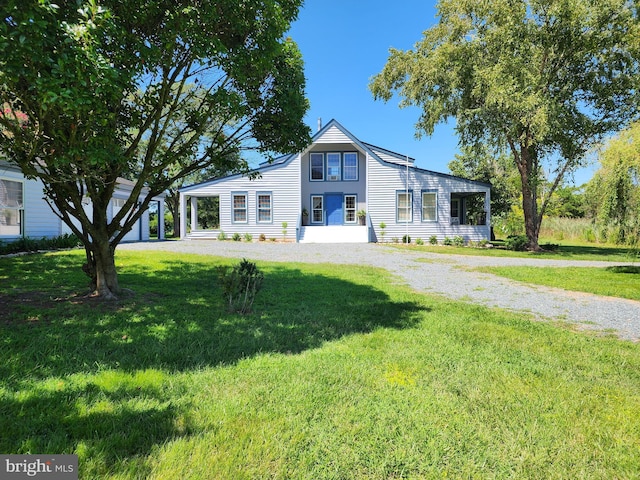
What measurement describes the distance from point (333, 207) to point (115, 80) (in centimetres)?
1911

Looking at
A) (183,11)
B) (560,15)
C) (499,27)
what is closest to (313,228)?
(499,27)

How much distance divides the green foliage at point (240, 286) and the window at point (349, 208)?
56.9ft

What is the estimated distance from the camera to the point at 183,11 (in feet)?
12.6

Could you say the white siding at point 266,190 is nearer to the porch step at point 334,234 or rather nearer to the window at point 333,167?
the porch step at point 334,234

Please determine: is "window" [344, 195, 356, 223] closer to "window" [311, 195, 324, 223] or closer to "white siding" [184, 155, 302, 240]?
"window" [311, 195, 324, 223]

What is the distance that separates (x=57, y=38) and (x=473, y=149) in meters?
18.0

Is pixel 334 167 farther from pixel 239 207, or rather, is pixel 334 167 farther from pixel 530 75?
pixel 530 75

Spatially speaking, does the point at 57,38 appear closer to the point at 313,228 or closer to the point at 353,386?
the point at 353,386

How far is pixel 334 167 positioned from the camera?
22219 mm

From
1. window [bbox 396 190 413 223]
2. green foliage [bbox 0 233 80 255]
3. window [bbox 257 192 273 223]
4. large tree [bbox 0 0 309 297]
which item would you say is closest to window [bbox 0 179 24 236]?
green foliage [bbox 0 233 80 255]

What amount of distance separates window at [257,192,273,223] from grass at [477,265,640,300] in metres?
13.6

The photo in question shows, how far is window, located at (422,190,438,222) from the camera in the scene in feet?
66.9

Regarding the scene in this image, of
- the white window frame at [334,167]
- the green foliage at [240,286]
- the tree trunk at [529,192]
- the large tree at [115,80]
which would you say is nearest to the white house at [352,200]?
the white window frame at [334,167]

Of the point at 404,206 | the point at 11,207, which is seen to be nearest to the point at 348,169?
the point at 404,206
